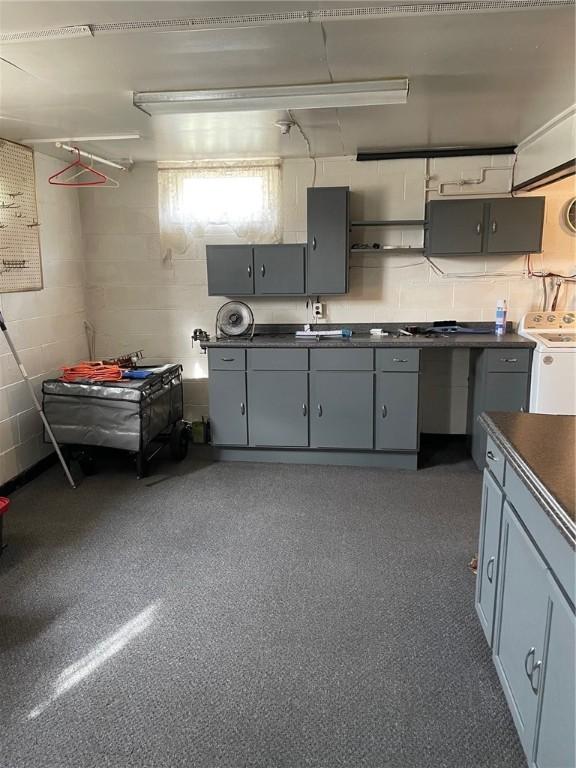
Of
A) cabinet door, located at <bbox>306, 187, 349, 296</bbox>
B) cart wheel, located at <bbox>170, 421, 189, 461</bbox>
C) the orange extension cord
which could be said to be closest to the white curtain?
cabinet door, located at <bbox>306, 187, 349, 296</bbox>

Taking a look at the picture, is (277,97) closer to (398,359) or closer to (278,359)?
(278,359)

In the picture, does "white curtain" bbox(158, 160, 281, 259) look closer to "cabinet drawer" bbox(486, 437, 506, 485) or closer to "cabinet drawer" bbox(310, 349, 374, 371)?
"cabinet drawer" bbox(310, 349, 374, 371)

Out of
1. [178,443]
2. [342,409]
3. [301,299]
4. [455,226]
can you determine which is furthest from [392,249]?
[178,443]

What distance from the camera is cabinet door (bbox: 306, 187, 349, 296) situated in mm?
4266

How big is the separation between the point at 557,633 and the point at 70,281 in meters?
4.42

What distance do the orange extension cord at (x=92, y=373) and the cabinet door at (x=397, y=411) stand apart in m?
1.97

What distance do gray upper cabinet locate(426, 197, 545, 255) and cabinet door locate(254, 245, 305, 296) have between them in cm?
105

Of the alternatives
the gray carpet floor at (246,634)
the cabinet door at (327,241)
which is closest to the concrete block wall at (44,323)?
the gray carpet floor at (246,634)

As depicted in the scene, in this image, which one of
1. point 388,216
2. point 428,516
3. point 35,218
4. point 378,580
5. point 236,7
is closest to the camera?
point 236,7

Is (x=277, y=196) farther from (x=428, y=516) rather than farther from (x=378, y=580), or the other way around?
(x=378, y=580)

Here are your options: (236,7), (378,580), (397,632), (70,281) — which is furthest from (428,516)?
(70,281)

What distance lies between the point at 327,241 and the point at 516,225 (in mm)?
1450

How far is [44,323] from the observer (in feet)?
13.9

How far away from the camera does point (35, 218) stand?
4.09 metres
